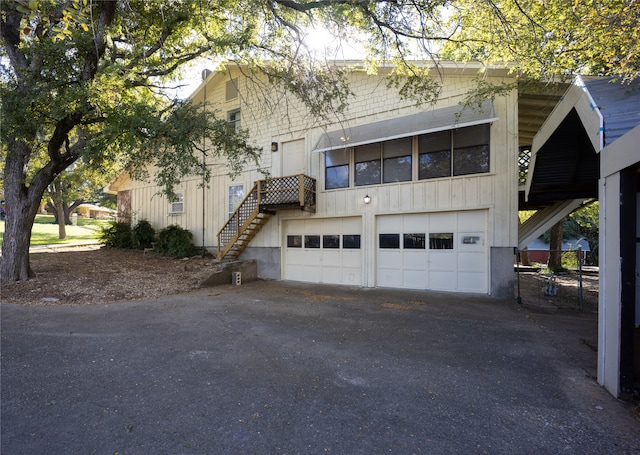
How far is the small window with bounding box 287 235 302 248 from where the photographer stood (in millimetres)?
12430

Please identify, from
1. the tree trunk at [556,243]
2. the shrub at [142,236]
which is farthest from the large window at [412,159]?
the shrub at [142,236]

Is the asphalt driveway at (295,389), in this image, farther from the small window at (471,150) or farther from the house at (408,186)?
the small window at (471,150)

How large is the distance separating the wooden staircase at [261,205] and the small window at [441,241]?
4397 millimetres

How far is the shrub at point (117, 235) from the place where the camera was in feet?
53.9

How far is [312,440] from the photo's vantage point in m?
2.48

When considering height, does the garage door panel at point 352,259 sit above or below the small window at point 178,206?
below

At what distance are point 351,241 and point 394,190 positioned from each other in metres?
2.39

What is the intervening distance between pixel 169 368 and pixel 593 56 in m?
10.3

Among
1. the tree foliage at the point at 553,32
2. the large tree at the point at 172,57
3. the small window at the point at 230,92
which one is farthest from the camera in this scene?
the small window at the point at 230,92

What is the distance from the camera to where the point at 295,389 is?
10.9ft

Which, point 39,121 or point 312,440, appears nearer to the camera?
point 312,440

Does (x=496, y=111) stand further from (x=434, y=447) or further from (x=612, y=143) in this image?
(x=434, y=447)

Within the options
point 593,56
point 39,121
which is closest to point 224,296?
point 39,121

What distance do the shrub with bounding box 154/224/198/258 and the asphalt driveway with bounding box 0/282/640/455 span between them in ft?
24.8
